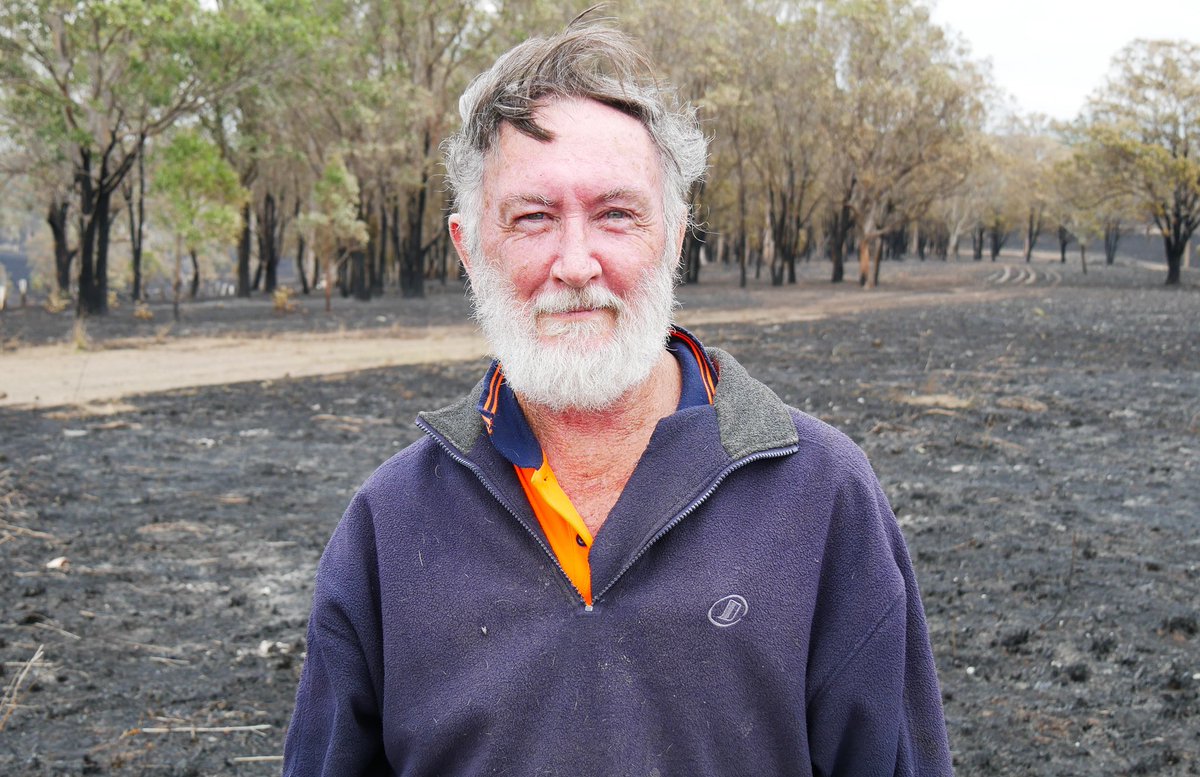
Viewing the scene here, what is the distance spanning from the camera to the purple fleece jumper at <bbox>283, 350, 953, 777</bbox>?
1.96m

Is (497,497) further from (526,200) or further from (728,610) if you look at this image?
(526,200)

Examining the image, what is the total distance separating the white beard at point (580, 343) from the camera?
2209 mm

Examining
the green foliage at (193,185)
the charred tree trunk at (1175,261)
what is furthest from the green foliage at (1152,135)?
the green foliage at (193,185)

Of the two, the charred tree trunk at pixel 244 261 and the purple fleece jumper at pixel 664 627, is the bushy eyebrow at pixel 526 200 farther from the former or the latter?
the charred tree trunk at pixel 244 261

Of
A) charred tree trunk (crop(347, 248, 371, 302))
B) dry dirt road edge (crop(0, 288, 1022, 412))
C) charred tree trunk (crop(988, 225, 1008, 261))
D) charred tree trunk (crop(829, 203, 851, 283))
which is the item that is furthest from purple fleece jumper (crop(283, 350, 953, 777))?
A: charred tree trunk (crop(988, 225, 1008, 261))

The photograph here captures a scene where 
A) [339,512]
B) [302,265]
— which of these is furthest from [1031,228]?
[339,512]

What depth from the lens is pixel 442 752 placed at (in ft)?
6.73

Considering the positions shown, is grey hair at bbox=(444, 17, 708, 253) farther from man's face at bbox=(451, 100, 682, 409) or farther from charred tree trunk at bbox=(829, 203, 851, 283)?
charred tree trunk at bbox=(829, 203, 851, 283)

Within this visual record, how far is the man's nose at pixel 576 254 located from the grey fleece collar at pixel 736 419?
34cm

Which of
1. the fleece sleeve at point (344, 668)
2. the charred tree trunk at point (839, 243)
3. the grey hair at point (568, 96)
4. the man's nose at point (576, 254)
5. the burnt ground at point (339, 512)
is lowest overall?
the burnt ground at point (339, 512)

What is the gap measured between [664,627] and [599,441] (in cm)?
47

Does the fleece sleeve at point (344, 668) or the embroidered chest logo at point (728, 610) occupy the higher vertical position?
the embroidered chest logo at point (728, 610)

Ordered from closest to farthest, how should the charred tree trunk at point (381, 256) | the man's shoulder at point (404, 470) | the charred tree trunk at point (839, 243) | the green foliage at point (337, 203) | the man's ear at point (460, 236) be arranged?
the man's shoulder at point (404, 470), the man's ear at point (460, 236), the green foliage at point (337, 203), the charred tree trunk at point (381, 256), the charred tree trunk at point (839, 243)

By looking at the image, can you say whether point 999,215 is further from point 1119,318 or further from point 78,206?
point 78,206
